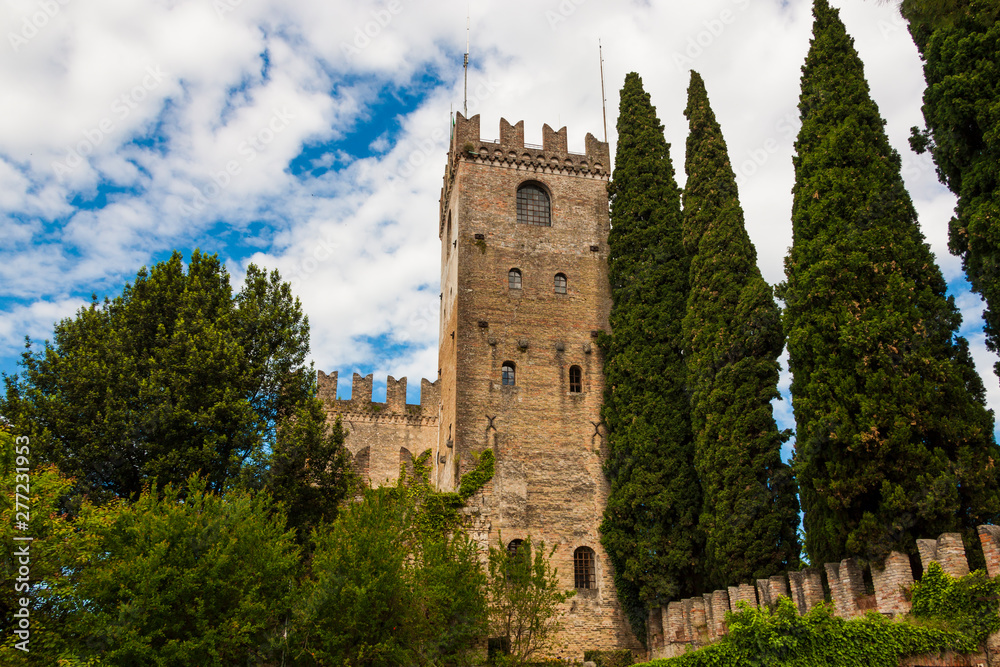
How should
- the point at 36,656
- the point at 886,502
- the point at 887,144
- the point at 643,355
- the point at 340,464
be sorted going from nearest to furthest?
the point at 36,656 < the point at 886,502 < the point at 887,144 < the point at 340,464 < the point at 643,355

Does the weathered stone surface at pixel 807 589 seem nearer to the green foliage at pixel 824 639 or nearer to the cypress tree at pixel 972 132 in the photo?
the green foliage at pixel 824 639

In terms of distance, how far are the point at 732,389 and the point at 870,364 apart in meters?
4.86

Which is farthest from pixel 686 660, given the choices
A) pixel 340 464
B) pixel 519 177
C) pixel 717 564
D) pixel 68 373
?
pixel 519 177

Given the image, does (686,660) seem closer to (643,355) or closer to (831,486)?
(831,486)

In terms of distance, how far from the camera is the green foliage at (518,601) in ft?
63.8

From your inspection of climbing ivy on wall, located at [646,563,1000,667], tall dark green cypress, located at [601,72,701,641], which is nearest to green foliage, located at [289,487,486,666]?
tall dark green cypress, located at [601,72,701,641]

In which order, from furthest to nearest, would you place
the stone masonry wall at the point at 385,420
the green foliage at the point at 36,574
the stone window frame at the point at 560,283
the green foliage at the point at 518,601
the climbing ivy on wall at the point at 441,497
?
1. the stone masonry wall at the point at 385,420
2. the stone window frame at the point at 560,283
3. the climbing ivy on wall at the point at 441,497
4. the green foliage at the point at 518,601
5. the green foliage at the point at 36,574

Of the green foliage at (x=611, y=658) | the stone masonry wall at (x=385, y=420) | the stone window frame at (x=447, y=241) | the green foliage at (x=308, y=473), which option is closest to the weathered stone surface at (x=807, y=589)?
the green foliage at (x=611, y=658)

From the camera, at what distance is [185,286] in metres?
22.9

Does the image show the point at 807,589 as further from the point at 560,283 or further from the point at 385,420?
the point at 385,420

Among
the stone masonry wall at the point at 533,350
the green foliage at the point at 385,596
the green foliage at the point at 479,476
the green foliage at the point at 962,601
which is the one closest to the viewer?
the green foliage at the point at 962,601

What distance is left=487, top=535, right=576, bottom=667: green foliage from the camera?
19.5 meters

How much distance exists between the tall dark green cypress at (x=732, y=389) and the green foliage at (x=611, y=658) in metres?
4.03

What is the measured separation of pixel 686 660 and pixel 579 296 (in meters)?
15.1
